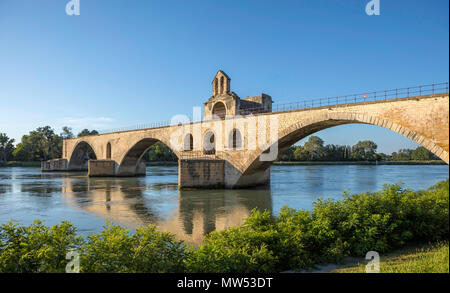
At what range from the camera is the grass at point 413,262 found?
5059 millimetres

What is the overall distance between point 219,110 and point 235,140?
514cm

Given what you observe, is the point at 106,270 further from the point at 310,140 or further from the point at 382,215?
the point at 310,140

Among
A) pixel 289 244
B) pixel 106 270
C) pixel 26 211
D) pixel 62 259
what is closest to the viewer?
pixel 106 270

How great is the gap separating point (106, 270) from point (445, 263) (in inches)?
226

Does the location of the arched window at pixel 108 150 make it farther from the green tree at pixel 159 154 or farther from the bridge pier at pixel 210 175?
the green tree at pixel 159 154

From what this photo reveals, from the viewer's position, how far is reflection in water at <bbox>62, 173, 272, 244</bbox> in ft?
42.5

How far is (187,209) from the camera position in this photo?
678 inches

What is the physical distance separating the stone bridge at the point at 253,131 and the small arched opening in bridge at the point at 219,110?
4.3 inches

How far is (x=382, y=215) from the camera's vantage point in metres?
7.60

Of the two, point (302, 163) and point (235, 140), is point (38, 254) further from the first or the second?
point (302, 163)

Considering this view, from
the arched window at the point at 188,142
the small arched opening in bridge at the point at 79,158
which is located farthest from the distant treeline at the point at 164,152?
the arched window at the point at 188,142

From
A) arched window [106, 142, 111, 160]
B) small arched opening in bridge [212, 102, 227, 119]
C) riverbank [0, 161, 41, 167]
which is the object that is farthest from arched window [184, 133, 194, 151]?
riverbank [0, 161, 41, 167]

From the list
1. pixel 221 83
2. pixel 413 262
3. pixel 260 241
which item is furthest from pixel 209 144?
pixel 413 262
